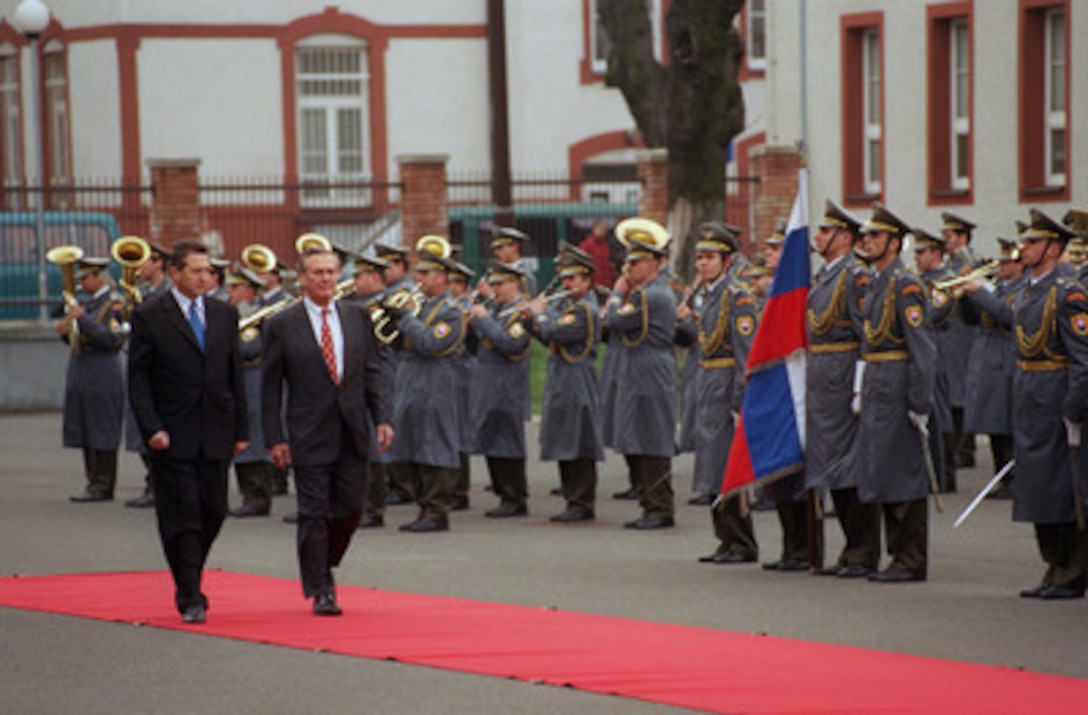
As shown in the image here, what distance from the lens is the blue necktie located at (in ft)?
43.6

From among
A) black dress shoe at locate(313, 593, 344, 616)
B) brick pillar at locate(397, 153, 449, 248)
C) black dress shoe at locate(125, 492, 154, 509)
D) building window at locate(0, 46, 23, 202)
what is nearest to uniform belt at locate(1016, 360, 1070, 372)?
black dress shoe at locate(313, 593, 344, 616)

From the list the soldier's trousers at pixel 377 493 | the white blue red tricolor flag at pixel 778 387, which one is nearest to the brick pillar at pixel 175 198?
the soldier's trousers at pixel 377 493

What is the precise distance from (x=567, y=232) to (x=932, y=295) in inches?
730

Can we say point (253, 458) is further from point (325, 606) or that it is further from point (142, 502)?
point (325, 606)

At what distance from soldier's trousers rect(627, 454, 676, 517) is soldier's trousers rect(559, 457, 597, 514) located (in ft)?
1.70

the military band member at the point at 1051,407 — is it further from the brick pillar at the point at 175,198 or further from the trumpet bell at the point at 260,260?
the brick pillar at the point at 175,198

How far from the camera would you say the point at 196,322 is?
13328 mm

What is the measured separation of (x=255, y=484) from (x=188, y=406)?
6.35 metres

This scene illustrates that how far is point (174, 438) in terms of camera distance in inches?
516

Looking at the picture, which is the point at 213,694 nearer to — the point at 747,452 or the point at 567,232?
the point at 747,452

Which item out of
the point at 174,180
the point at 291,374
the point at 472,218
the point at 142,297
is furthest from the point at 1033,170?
the point at 291,374

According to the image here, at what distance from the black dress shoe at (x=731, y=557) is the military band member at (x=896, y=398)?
4.01 feet

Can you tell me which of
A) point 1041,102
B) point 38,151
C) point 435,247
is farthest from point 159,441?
point 1041,102

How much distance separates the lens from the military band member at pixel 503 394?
1908cm
